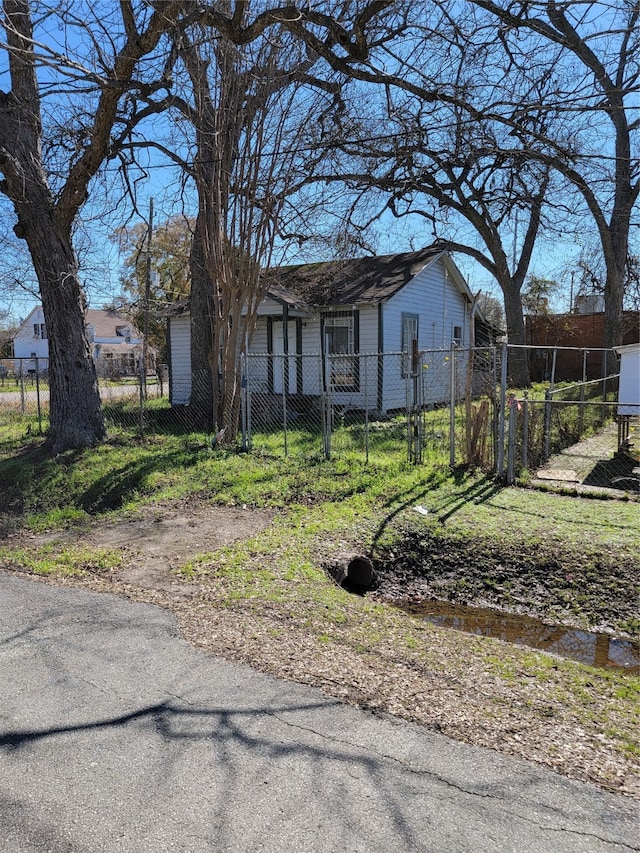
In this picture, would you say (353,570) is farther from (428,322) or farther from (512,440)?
(428,322)

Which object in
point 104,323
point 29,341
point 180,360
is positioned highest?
point 104,323

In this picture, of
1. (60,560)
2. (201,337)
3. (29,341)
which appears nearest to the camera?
(60,560)

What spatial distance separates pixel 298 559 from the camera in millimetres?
5805

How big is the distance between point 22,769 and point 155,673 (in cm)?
99

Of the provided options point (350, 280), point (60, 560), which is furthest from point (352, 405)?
point (60, 560)

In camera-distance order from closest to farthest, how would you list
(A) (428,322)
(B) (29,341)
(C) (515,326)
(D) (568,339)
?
(A) (428,322) → (C) (515,326) → (D) (568,339) → (B) (29,341)

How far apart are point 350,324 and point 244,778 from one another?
14813 mm

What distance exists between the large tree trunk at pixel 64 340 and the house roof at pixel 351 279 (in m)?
6.04

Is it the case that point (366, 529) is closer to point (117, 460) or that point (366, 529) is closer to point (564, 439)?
point (117, 460)

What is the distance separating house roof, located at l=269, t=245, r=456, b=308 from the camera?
1634 centimetres

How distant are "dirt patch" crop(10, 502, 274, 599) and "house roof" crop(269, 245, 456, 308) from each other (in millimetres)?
9297

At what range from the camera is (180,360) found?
19938mm

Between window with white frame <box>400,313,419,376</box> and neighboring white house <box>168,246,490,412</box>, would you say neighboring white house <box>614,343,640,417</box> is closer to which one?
neighboring white house <box>168,246,490,412</box>

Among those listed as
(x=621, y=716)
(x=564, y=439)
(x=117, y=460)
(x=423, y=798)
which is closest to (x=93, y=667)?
(x=423, y=798)
